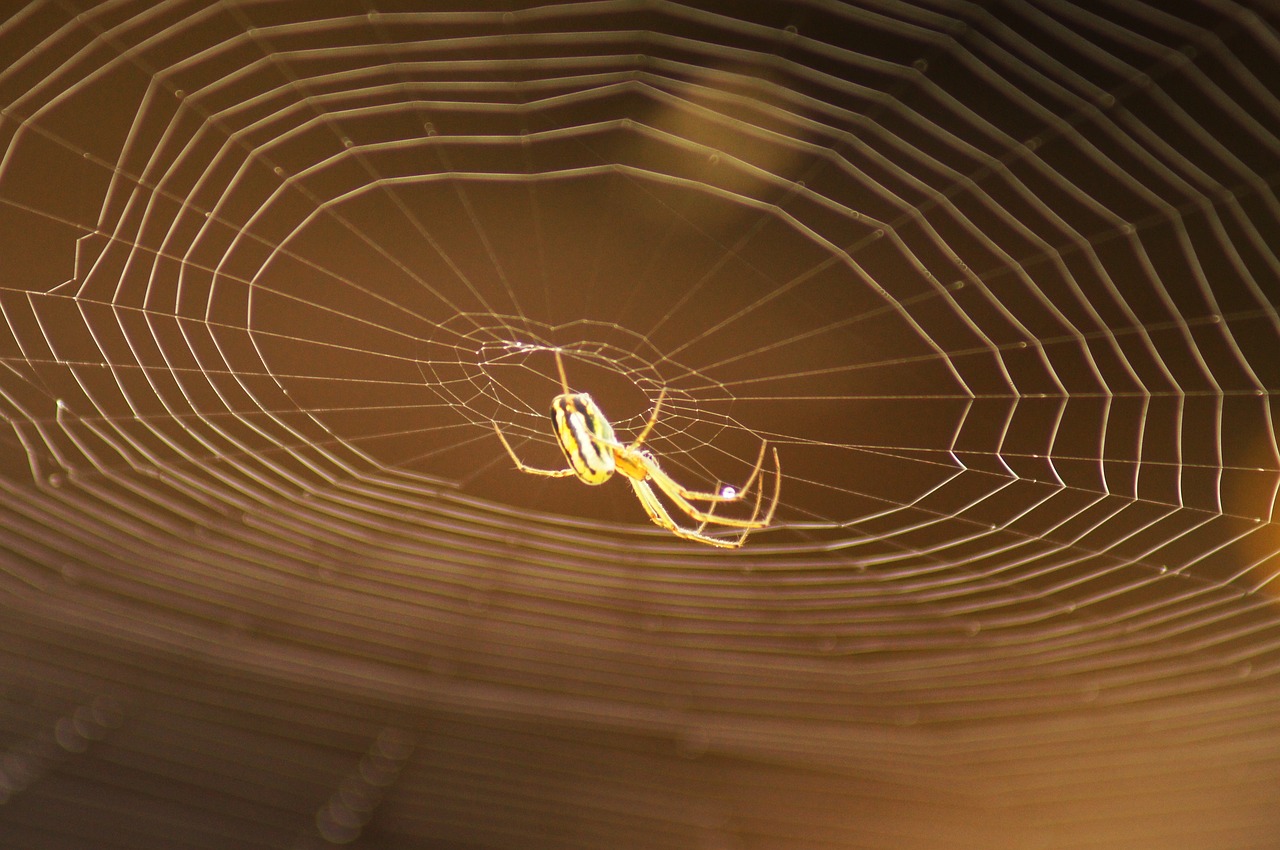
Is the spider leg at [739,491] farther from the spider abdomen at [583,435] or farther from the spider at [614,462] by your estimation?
the spider abdomen at [583,435]

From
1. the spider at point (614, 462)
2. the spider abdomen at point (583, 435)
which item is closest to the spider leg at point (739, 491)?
the spider at point (614, 462)

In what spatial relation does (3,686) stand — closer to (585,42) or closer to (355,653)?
(355,653)

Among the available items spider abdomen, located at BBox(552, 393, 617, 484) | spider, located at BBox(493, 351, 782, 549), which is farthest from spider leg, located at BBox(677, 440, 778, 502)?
spider abdomen, located at BBox(552, 393, 617, 484)

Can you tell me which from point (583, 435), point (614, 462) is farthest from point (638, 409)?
point (583, 435)

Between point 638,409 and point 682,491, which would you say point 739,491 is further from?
point 638,409

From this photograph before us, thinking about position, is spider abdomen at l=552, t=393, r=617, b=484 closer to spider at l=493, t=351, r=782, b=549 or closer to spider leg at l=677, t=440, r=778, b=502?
spider at l=493, t=351, r=782, b=549

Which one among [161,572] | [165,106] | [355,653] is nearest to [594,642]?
[355,653]

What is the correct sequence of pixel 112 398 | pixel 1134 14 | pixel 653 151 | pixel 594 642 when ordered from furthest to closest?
pixel 594 642 < pixel 112 398 < pixel 653 151 < pixel 1134 14
